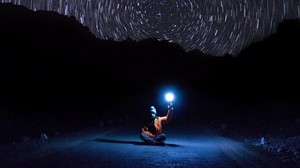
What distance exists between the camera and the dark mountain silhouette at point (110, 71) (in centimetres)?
5797

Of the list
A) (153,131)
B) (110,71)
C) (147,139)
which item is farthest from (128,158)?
(110,71)

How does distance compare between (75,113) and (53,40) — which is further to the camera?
(53,40)

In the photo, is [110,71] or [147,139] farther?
[110,71]

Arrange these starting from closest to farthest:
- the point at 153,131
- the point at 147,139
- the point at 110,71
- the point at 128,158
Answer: the point at 128,158
the point at 147,139
the point at 153,131
the point at 110,71

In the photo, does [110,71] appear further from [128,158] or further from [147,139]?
[128,158]

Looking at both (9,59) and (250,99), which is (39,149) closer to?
(9,59)

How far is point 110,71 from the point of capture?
329ft

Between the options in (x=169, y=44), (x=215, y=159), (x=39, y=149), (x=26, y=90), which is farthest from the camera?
(x=169, y=44)

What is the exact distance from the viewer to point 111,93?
8044cm

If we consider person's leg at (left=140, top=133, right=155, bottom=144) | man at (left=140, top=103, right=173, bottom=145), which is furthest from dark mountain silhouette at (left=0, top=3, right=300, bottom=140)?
person's leg at (left=140, top=133, right=155, bottom=144)

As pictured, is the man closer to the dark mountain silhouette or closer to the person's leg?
the person's leg

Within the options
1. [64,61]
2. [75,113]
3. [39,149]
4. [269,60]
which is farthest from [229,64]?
[39,149]

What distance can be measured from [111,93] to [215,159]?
68.3 metres

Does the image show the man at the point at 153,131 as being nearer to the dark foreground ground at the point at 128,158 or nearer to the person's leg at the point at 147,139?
the person's leg at the point at 147,139
